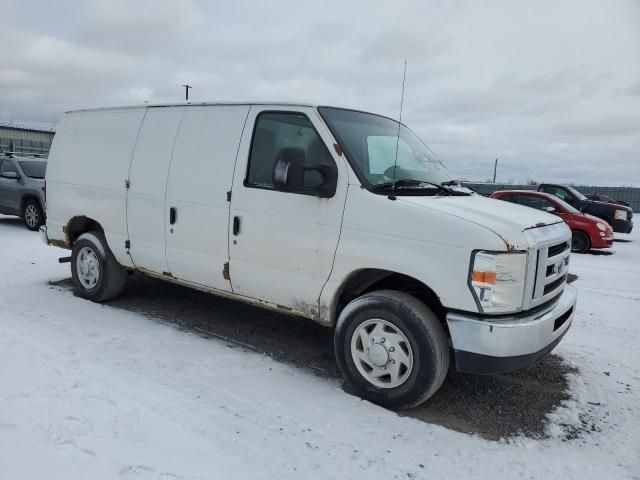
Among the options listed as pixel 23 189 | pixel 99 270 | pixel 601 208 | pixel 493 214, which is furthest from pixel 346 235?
pixel 601 208

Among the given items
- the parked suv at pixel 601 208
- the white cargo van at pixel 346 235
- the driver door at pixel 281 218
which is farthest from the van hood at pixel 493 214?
the parked suv at pixel 601 208

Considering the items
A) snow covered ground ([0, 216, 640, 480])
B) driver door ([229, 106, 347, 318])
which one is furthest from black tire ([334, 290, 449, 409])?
driver door ([229, 106, 347, 318])

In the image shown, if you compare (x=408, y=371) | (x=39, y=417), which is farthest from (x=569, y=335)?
(x=39, y=417)

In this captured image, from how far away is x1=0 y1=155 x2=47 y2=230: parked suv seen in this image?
11219 mm

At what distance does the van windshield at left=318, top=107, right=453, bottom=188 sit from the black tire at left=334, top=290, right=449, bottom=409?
34.8 inches

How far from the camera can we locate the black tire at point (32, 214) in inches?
440

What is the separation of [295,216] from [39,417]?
2.19 meters

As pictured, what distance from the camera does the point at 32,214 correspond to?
37.0ft

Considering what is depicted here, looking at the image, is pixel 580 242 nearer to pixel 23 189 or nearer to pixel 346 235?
pixel 346 235

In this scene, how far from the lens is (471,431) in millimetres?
3270

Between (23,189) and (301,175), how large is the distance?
10.4 meters

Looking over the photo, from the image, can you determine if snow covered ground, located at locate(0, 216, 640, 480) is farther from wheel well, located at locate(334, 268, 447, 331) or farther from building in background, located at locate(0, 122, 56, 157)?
building in background, located at locate(0, 122, 56, 157)

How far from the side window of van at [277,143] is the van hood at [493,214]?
2.71ft

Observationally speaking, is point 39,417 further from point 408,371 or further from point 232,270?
point 408,371
